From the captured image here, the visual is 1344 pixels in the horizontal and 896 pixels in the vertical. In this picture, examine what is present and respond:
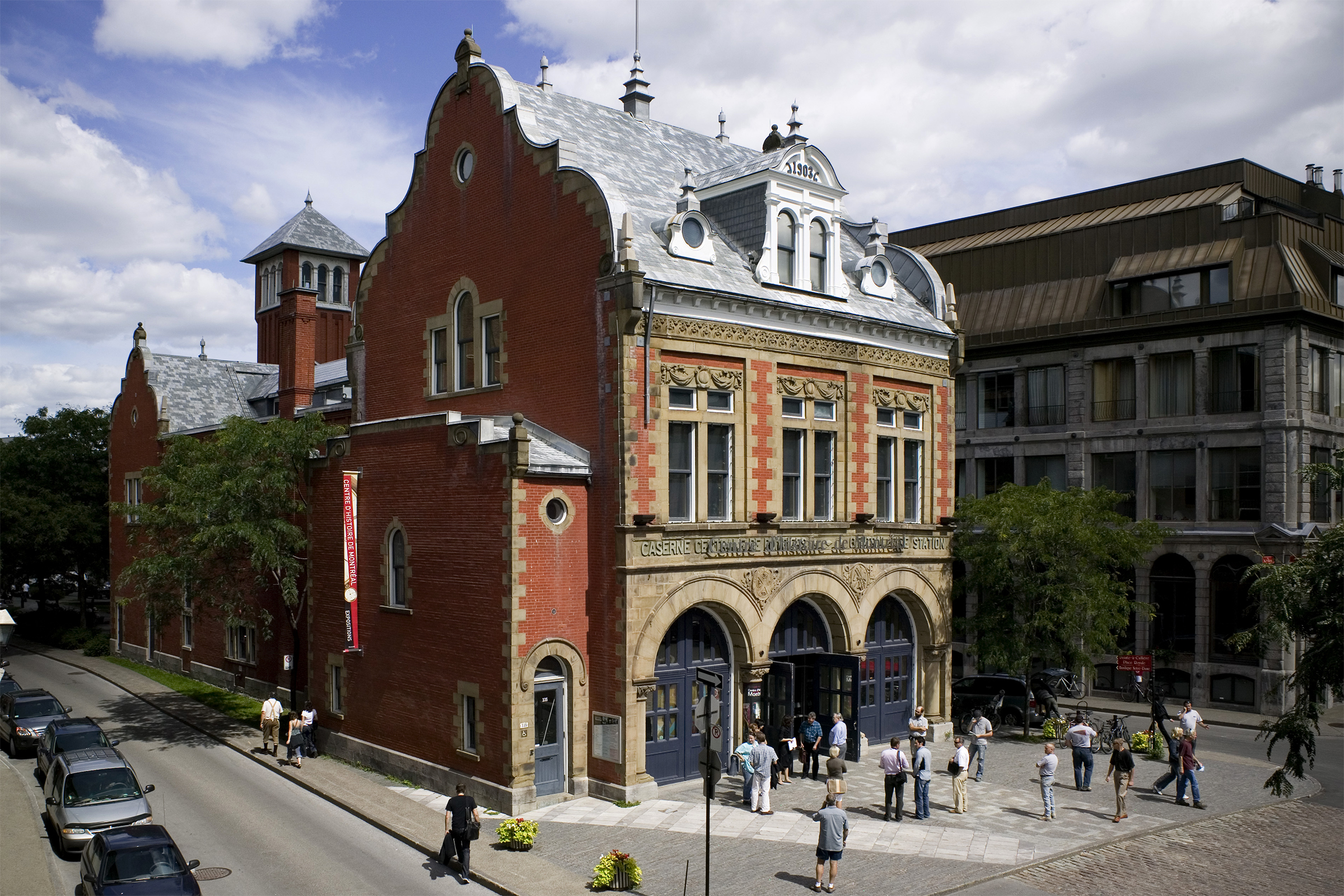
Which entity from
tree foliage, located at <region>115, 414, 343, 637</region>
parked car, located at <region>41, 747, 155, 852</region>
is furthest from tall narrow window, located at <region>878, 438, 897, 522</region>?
parked car, located at <region>41, 747, 155, 852</region>

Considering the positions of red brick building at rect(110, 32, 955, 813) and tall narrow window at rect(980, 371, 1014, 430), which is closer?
red brick building at rect(110, 32, 955, 813)

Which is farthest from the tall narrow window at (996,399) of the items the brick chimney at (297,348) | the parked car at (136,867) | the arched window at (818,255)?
the parked car at (136,867)

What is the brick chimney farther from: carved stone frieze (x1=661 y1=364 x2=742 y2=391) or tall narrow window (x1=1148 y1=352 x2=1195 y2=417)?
tall narrow window (x1=1148 y1=352 x2=1195 y2=417)

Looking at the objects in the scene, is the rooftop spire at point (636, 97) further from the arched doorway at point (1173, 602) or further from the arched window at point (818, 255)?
the arched doorway at point (1173, 602)

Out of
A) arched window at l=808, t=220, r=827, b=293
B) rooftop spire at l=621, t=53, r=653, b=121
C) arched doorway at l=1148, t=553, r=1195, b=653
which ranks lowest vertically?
arched doorway at l=1148, t=553, r=1195, b=653

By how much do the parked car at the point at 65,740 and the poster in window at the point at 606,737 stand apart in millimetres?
11476

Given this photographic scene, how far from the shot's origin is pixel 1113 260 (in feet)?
147

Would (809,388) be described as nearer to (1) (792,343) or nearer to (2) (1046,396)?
(1) (792,343)

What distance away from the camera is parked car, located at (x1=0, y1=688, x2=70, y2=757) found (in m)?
30.5

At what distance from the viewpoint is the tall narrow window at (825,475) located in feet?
96.3

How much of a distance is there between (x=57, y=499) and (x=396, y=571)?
37627 millimetres

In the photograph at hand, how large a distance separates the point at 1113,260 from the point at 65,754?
4009cm

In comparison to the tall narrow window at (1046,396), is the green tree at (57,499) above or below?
below

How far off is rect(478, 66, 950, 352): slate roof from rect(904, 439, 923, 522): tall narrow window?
11.3ft
